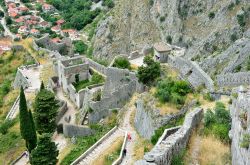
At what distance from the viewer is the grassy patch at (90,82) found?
1642 inches

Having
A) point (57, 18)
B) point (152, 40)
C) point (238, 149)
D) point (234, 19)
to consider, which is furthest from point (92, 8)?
point (238, 149)

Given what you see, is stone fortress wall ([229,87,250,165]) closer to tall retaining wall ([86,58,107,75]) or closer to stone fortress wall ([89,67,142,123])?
stone fortress wall ([89,67,142,123])

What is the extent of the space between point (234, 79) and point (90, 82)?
50.5ft

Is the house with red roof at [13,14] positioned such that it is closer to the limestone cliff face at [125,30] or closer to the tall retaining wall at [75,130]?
the limestone cliff face at [125,30]

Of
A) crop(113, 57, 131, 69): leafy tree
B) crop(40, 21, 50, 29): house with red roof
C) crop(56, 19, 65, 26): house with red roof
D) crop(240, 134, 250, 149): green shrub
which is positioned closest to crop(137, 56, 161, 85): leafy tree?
crop(113, 57, 131, 69): leafy tree

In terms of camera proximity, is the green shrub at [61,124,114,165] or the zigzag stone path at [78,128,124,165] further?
the green shrub at [61,124,114,165]

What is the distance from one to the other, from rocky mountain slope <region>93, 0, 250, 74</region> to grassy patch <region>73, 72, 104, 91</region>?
381 inches

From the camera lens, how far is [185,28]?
7744 cm

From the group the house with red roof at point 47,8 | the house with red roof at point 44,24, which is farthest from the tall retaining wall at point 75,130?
the house with red roof at point 47,8

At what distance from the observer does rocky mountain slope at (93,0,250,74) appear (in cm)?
5538

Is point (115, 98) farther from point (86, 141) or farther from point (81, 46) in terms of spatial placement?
point (81, 46)

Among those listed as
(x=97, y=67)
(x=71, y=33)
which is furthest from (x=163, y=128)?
(x=71, y=33)

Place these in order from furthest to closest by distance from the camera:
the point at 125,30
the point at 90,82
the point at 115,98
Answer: the point at 125,30 < the point at 90,82 < the point at 115,98

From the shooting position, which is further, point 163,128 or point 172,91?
point 172,91
